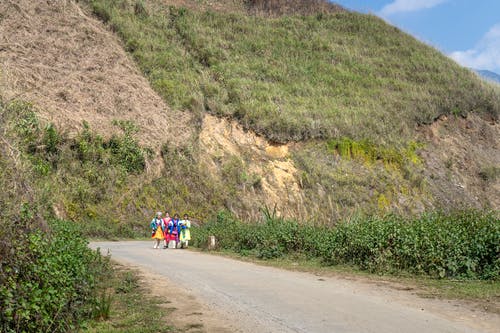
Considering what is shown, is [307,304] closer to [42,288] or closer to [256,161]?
[42,288]

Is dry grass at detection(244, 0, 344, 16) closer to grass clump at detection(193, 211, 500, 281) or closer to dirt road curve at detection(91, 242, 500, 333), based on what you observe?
grass clump at detection(193, 211, 500, 281)

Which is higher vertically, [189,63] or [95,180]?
[189,63]

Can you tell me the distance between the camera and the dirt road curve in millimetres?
6844

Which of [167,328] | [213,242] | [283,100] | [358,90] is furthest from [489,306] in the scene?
[358,90]

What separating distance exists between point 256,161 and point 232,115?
3.48 m

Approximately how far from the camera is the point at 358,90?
131ft

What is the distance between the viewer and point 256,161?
98.0 feet

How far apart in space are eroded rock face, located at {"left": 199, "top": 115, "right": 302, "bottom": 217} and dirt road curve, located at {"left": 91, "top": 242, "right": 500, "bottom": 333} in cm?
1582

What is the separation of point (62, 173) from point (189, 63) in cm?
1403

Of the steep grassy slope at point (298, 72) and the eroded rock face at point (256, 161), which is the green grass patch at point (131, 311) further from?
the steep grassy slope at point (298, 72)

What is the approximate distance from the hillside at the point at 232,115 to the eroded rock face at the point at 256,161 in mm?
83

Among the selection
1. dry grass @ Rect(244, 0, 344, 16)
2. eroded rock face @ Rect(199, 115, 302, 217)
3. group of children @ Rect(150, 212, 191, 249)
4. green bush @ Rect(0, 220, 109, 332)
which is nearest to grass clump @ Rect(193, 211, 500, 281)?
group of children @ Rect(150, 212, 191, 249)

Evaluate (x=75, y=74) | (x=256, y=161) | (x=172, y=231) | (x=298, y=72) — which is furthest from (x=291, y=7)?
(x=172, y=231)

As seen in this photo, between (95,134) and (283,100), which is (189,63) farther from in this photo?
(95,134)
